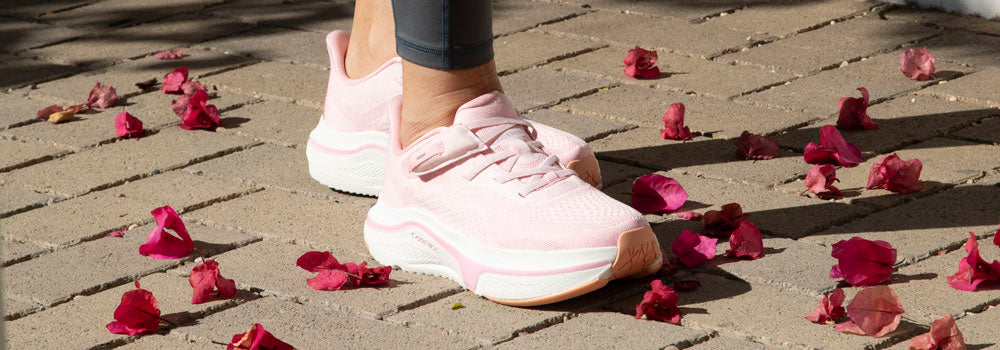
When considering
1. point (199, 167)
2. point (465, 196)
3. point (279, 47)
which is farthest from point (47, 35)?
point (465, 196)

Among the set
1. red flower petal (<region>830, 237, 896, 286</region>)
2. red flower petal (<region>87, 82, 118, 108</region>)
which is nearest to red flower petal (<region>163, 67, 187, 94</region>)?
red flower petal (<region>87, 82, 118, 108</region>)

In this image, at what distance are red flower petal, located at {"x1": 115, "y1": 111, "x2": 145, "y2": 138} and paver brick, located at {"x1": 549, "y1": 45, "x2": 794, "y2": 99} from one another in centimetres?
115

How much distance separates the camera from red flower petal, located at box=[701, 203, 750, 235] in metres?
2.24

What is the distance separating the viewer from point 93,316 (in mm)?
2035

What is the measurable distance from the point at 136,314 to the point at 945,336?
3.89 ft

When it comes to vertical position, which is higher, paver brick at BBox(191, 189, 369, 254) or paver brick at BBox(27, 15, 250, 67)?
paver brick at BBox(191, 189, 369, 254)

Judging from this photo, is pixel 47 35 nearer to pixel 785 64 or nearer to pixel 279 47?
pixel 279 47

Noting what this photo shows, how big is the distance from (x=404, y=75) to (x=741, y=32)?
1.80 meters

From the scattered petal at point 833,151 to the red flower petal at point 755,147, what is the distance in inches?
3.1

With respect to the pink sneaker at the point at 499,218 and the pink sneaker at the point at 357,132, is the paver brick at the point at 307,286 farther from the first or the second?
the pink sneaker at the point at 357,132

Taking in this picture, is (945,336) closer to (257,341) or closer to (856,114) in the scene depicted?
(257,341)

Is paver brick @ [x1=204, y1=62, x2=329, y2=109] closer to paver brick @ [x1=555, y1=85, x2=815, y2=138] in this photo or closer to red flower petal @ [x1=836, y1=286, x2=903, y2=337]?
paver brick @ [x1=555, y1=85, x2=815, y2=138]

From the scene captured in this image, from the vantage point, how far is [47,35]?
4.09 metres

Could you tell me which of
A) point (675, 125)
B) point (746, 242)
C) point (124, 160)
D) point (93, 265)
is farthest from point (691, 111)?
point (93, 265)
